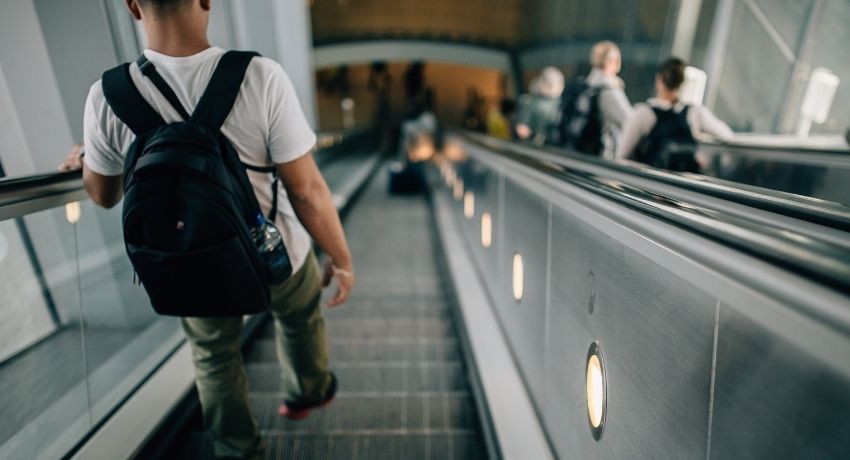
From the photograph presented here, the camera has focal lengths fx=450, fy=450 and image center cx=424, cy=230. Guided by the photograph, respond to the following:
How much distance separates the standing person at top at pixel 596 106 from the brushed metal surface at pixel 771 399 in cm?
313

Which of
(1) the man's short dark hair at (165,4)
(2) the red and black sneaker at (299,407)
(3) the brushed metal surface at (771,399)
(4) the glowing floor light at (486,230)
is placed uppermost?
(1) the man's short dark hair at (165,4)

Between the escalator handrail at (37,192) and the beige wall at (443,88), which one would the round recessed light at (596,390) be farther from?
the beige wall at (443,88)

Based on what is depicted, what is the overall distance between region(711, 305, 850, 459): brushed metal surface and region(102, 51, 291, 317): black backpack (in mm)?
1181

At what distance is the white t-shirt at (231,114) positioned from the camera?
4.29 ft

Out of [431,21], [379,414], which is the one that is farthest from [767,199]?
[431,21]

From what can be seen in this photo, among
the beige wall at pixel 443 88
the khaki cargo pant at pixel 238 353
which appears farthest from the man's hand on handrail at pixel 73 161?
the beige wall at pixel 443 88

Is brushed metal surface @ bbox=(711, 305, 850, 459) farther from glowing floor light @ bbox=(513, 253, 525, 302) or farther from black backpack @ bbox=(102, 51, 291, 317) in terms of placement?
glowing floor light @ bbox=(513, 253, 525, 302)

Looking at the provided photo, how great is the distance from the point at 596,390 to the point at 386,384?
1.57 meters

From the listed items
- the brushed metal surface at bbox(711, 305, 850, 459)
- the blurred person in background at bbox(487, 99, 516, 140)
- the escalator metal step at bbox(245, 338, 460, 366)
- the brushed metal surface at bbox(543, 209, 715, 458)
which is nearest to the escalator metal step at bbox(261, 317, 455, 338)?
the escalator metal step at bbox(245, 338, 460, 366)

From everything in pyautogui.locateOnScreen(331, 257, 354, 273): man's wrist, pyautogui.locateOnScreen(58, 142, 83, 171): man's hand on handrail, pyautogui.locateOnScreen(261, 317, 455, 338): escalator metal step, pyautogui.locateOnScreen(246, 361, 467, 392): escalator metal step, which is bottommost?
pyautogui.locateOnScreen(261, 317, 455, 338): escalator metal step

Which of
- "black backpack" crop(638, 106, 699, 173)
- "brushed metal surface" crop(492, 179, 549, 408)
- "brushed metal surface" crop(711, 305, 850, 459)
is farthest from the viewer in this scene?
"black backpack" crop(638, 106, 699, 173)

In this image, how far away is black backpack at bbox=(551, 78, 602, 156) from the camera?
12.0 ft

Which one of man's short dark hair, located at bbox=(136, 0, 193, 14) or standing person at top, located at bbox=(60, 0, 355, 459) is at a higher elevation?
man's short dark hair, located at bbox=(136, 0, 193, 14)

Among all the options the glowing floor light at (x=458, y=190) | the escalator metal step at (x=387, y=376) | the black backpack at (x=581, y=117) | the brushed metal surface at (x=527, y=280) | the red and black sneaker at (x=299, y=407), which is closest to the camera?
the brushed metal surface at (x=527, y=280)
